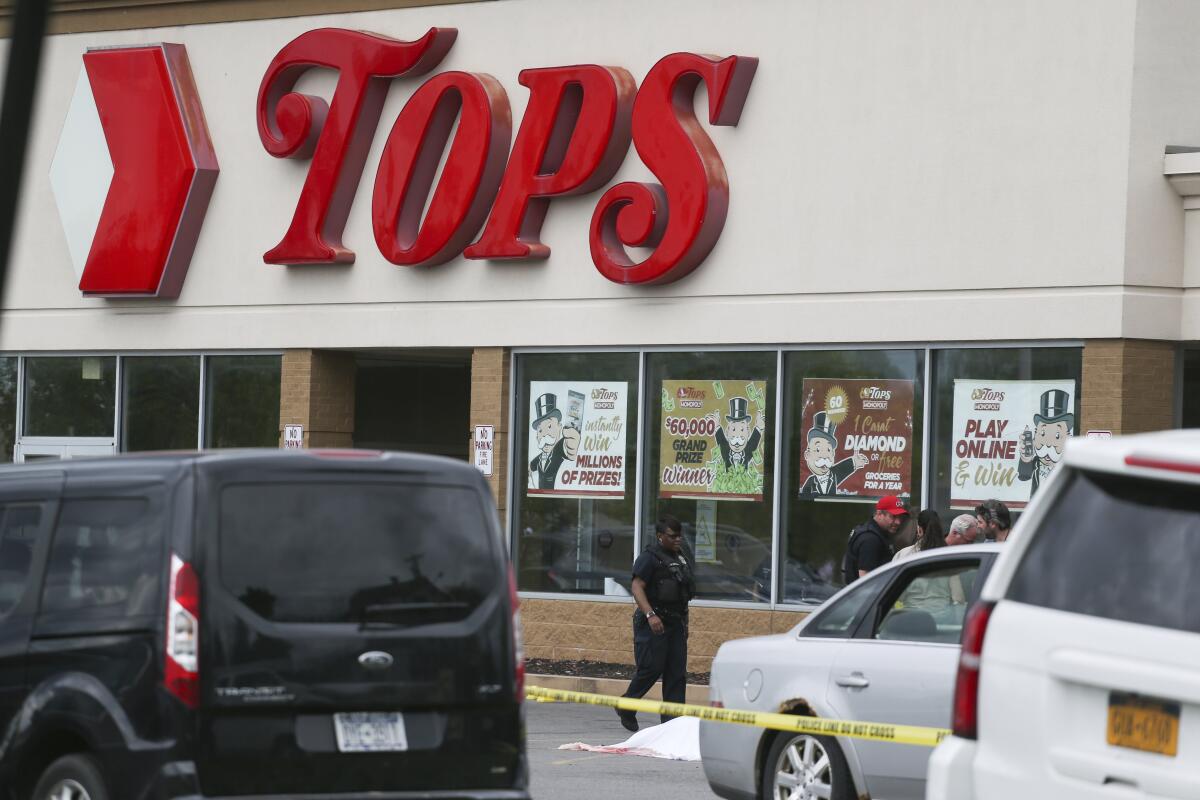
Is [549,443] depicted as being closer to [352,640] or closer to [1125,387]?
[1125,387]

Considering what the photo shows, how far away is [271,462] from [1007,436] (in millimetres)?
11467

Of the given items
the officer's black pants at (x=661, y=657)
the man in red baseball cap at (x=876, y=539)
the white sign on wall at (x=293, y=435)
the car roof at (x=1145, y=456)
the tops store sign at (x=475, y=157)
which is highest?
the tops store sign at (x=475, y=157)

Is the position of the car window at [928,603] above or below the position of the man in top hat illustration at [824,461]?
below

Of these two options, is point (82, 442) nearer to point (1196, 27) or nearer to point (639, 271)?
point (639, 271)

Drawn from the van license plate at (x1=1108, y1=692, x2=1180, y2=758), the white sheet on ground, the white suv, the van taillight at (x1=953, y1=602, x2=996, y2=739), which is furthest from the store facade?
the van license plate at (x1=1108, y1=692, x2=1180, y2=758)

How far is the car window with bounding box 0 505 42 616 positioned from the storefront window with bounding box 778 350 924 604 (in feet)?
38.2

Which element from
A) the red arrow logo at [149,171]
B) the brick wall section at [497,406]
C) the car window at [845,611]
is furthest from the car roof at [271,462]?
the red arrow logo at [149,171]

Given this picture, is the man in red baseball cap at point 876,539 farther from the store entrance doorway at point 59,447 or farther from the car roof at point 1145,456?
the store entrance doorway at point 59,447

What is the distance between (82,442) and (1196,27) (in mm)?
14396

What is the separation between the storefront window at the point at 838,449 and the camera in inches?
758

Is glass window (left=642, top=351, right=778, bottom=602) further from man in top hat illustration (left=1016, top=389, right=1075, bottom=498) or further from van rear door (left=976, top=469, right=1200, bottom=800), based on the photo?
van rear door (left=976, top=469, right=1200, bottom=800)

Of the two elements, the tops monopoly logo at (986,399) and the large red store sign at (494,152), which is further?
the large red store sign at (494,152)

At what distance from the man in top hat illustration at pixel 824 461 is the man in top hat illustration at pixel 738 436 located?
0.62 meters

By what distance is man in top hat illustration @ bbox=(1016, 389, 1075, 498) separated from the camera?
1825 centimetres
